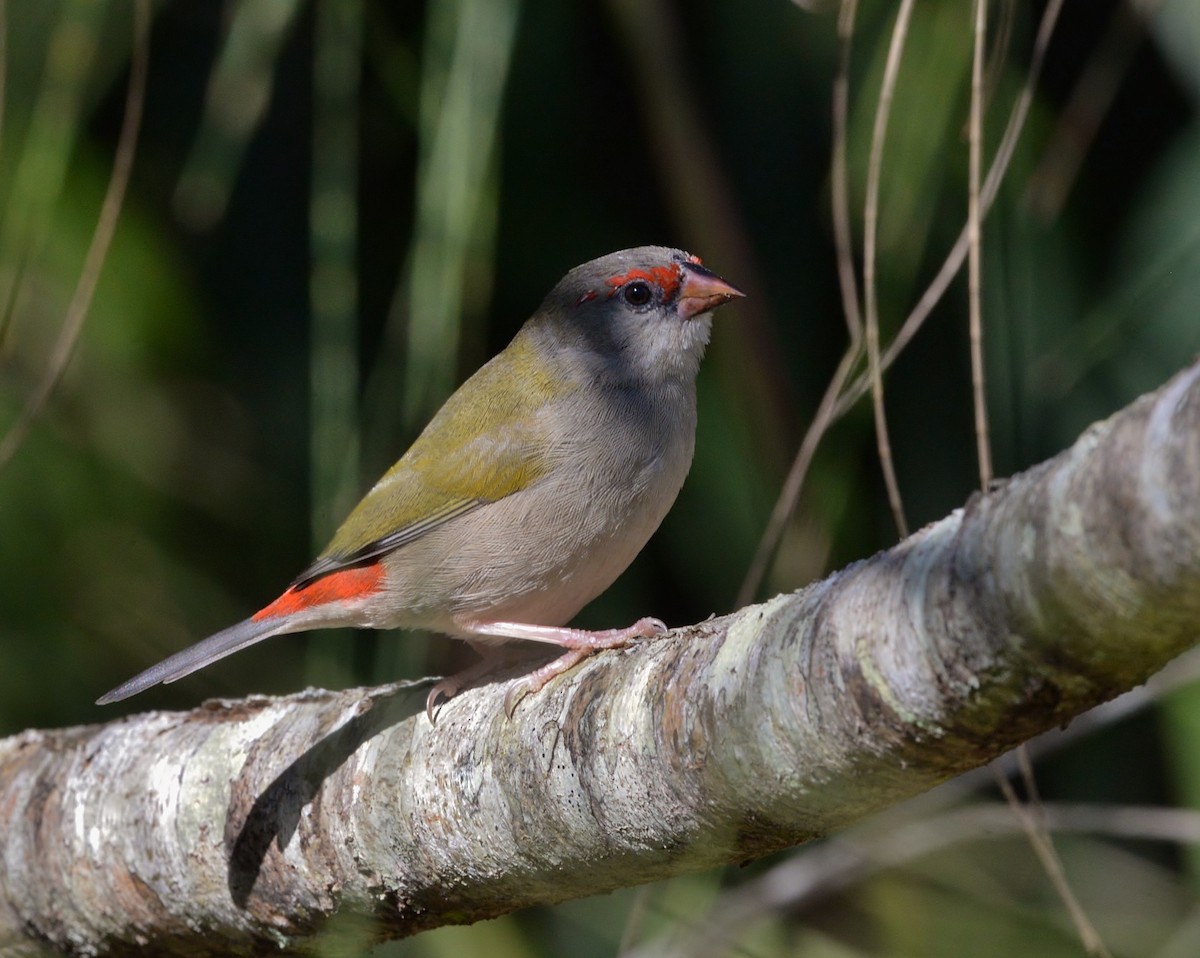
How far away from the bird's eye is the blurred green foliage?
13.7 inches

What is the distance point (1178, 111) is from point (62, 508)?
138 inches

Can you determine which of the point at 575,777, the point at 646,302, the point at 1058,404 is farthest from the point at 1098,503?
the point at 1058,404

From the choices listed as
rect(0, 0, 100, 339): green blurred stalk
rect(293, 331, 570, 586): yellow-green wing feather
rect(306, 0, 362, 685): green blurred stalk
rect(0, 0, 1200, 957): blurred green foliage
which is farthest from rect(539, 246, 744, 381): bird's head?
rect(0, 0, 100, 339): green blurred stalk

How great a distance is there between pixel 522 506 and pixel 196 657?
77 centimetres

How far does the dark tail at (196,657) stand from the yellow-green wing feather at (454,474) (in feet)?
0.46

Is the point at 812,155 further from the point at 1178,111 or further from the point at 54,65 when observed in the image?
the point at 54,65

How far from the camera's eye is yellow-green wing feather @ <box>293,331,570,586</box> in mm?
3236

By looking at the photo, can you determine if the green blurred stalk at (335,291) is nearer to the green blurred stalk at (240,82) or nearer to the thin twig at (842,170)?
the green blurred stalk at (240,82)

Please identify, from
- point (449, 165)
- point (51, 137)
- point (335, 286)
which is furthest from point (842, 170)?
point (51, 137)

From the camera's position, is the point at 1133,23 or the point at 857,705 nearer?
the point at 857,705

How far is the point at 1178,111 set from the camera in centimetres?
395

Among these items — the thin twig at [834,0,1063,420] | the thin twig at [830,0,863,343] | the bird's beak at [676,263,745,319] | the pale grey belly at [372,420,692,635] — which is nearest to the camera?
the thin twig at [834,0,1063,420]

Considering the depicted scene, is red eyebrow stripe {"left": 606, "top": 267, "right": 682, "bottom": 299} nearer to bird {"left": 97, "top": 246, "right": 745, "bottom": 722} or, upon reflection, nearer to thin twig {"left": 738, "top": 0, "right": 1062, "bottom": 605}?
bird {"left": 97, "top": 246, "right": 745, "bottom": 722}

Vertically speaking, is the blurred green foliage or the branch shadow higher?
the blurred green foliage
